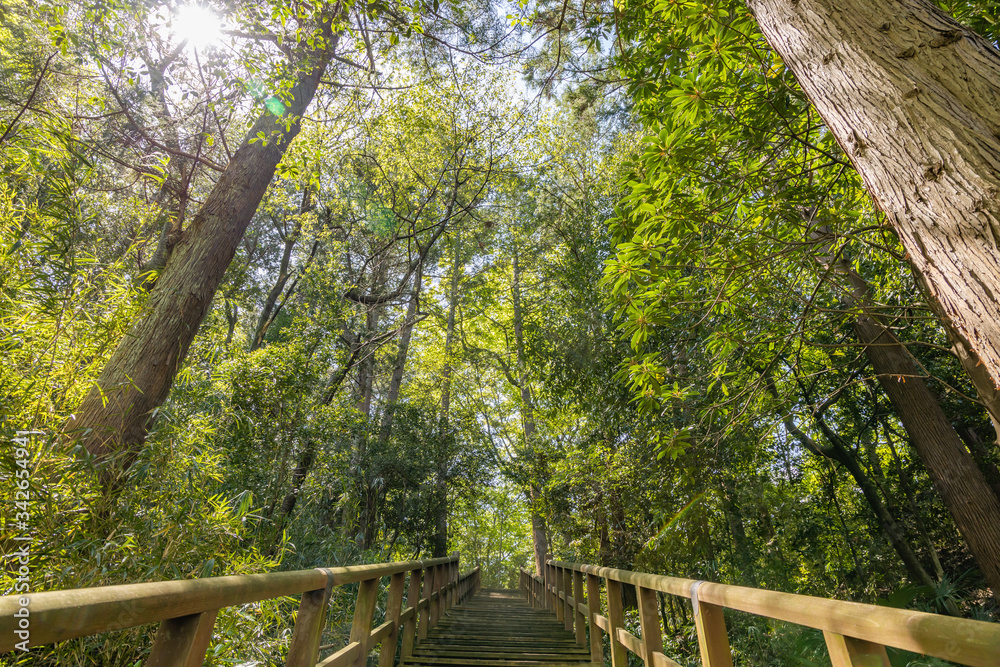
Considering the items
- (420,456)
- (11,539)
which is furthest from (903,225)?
(420,456)

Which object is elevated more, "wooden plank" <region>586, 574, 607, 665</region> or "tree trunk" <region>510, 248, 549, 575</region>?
"tree trunk" <region>510, 248, 549, 575</region>

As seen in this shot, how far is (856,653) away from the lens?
0.94 meters

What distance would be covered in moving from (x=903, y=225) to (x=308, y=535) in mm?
5931

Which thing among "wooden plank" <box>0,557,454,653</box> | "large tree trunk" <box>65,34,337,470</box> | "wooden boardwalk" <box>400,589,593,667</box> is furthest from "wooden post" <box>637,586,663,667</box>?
"large tree trunk" <box>65,34,337,470</box>

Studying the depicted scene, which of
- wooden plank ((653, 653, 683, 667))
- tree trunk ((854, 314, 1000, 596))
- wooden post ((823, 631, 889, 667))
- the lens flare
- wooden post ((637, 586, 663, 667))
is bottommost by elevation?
wooden plank ((653, 653, 683, 667))

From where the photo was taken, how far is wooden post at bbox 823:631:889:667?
92cm

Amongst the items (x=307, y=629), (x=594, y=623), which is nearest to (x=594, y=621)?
(x=594, y=623)

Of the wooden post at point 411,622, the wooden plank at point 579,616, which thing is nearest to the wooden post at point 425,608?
the wooden post at point 411,622

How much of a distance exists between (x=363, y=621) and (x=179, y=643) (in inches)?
57.0

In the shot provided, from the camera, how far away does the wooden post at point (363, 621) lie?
7.20 ft

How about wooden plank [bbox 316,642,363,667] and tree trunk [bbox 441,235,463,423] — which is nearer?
wooden plank [bbox 316,642,363,667]

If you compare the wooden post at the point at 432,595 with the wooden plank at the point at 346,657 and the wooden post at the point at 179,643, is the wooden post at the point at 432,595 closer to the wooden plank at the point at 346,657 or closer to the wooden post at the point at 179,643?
the wooden plank at the point at 346,657

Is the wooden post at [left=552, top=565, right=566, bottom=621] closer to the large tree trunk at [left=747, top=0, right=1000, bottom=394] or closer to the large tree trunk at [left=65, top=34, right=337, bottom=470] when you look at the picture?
the large tree trunk at [left=65, top=34, right=337, bottom=470]

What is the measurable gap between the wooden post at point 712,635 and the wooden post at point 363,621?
1481 millimetres
